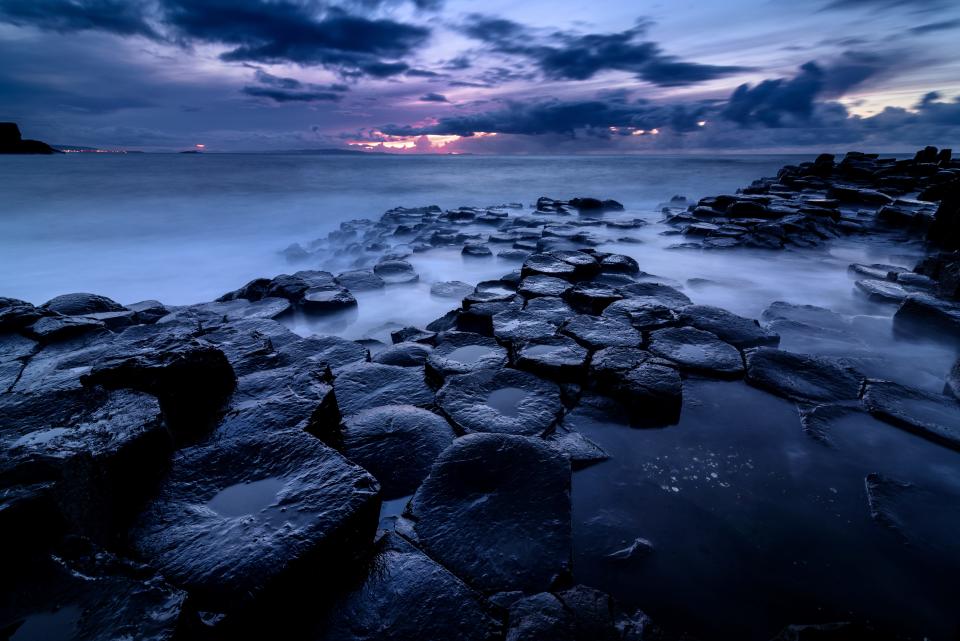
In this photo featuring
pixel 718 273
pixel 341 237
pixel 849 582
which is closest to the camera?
pixel 849 582

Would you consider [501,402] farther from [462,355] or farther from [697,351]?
[697,351]

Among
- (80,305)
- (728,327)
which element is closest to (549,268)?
(728,327)

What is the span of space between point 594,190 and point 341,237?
69.8ft

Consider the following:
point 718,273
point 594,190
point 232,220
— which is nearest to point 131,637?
point 718,273

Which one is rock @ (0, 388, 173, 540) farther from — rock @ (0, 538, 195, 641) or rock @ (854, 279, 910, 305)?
rock @ (854, 279, 910, 305)

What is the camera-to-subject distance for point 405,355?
3.91 meters

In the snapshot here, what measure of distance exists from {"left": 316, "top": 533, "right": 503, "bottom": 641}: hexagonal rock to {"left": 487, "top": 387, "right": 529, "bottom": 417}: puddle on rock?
4.12 feet

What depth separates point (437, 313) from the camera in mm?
6223

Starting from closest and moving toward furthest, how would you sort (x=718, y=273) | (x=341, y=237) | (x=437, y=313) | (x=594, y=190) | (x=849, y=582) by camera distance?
1. (x=849, y=582)
2. (x=437, y=313)
3. (x=718, y=273)
4. (x=341, y=237)
5. (x=594, y=190)

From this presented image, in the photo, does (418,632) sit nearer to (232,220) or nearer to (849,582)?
(849,582)

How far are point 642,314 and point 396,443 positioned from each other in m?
3.04

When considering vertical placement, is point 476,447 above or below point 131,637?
below

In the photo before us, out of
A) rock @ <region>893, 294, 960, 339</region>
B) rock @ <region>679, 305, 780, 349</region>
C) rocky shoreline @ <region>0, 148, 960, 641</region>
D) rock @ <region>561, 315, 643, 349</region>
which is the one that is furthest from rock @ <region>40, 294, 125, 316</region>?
rock @ <region>893, 294, 960, 339</region>

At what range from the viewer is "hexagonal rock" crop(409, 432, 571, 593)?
186cm
